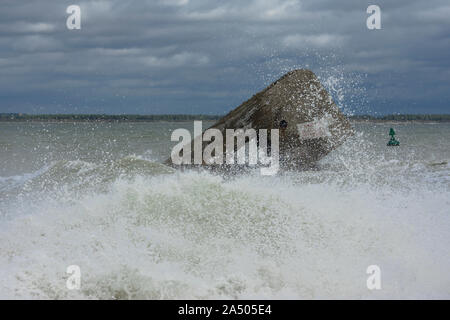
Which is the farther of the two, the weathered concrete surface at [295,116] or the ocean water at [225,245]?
the weathered concrete surface at [295,116]

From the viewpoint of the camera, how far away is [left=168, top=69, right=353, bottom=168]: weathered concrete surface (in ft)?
28.0

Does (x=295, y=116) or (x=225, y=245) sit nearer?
(x=225, y=245)

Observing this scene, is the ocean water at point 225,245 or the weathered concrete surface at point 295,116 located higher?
the weathered concrete surface at point 295,116

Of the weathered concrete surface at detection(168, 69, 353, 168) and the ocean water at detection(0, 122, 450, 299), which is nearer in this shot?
the ocean water at detection(0, 122, 450, 299)

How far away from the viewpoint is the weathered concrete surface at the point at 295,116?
8523mm

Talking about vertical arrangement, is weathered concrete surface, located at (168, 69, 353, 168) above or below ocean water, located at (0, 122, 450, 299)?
above

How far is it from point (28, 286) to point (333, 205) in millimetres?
3525

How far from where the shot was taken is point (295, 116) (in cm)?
878

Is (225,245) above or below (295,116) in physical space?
below

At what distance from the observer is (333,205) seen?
19.9ft

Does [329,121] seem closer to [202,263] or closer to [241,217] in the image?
[241,217]

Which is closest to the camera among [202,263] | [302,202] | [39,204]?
[202,263]
